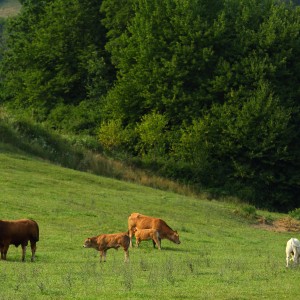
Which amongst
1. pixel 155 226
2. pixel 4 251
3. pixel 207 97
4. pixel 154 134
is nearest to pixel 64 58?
pixel 154 134

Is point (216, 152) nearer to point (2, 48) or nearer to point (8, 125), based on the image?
point (8, 125)

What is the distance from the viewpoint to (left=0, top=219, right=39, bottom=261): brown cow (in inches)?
912

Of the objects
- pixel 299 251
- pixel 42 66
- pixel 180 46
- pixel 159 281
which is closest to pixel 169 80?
pixel 180 46

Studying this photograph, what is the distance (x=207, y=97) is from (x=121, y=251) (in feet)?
119

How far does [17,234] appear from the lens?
2333 cm

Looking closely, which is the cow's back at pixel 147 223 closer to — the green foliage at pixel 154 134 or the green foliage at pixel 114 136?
the green foliage at pixel 154 134

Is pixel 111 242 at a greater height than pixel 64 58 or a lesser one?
lesser

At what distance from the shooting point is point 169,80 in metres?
64.1

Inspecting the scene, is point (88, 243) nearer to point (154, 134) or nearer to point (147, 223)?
point (147, 223)

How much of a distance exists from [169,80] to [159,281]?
45.9 m

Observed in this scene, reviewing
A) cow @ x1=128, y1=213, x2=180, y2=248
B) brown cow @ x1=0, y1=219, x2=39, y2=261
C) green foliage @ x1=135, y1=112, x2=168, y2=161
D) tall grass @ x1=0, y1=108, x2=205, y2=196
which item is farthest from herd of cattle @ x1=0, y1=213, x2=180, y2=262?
green foliage @ x1=135, y1=112, x2=168, y2=161

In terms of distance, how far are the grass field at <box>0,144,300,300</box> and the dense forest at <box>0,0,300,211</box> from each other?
578 inches

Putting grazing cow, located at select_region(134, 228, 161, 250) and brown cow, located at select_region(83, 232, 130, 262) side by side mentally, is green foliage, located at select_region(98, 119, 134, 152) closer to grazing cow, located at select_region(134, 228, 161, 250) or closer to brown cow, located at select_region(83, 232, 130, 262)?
grazing cow, located at select_region(134, 228, 161, 250)

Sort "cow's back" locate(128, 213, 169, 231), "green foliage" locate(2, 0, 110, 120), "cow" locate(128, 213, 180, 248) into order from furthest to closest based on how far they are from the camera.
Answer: "green foliage" locate(2, 0, 110, 120) < "cow's back" locate(128, 213, 169, 231) < "cow" locate(128, 213, 180, 248)
